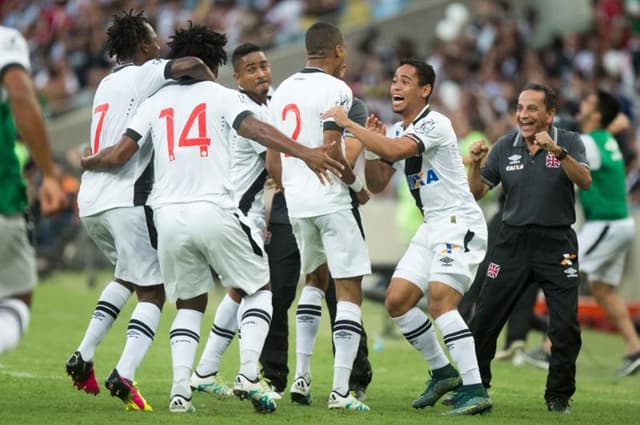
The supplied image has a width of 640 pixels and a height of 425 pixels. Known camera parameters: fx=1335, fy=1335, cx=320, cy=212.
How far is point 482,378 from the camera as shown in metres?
9.53

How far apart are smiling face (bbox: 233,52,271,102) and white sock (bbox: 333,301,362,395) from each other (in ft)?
6.69

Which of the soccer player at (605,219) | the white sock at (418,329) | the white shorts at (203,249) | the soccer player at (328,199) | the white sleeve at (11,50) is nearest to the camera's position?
the white sleeve at (11,50)

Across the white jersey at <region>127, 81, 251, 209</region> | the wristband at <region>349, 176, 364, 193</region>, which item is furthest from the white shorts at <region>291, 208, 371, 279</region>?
the white jersey at <region>127, 81, 251, 209</region>

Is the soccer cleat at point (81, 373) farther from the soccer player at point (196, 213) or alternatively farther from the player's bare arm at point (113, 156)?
the player's bare arm at point (113, 156)

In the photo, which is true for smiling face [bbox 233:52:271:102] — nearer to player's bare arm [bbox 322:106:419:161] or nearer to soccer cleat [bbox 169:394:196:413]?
player's bare arm [bbox 322:106:419:161]

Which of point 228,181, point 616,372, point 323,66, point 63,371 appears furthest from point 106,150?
point 616,372

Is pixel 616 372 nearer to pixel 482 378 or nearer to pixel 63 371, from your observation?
pixel 482 378

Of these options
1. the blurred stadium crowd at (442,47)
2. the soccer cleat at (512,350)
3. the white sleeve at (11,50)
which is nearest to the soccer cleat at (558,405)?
the soccer cleat at (512,350)

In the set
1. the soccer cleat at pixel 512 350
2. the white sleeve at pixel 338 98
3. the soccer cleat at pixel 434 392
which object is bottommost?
the soccer cleat at pixel 512 350

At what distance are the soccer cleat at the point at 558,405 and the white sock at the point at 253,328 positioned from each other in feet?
7.02

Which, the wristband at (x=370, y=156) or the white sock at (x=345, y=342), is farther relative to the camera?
the wristband at (x=370, y=156)

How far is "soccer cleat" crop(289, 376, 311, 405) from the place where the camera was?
9.20m

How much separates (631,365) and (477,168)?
390 centimetres

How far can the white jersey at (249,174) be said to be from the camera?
32.4ft
